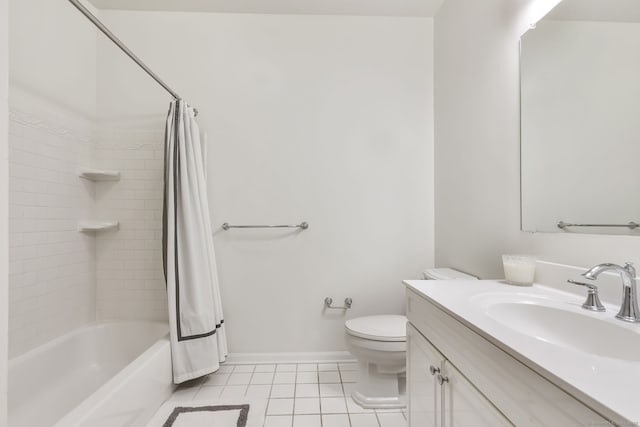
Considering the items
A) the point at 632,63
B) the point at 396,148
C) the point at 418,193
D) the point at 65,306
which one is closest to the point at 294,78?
the point at 396,148

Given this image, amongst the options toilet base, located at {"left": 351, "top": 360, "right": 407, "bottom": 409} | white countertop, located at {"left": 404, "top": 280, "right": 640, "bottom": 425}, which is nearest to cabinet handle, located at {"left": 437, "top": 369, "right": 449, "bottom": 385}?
white countertop, located at {"left": 404, "top": 280, "right": 640, "bottom": 425}

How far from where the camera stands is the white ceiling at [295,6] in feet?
6.28

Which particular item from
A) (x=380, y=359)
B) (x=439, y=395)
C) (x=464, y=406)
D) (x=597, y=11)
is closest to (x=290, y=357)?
(x=380, y=359)

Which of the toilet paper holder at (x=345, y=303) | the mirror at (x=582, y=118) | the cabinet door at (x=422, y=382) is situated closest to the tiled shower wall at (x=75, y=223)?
the toilet paper holder at (x=345, y=303)

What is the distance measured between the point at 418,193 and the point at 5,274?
2017 mm

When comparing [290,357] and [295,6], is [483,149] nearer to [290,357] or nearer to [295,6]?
[295,6]

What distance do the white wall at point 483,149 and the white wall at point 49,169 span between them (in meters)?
2.29

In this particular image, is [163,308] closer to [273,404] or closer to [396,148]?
Result: [273,404]

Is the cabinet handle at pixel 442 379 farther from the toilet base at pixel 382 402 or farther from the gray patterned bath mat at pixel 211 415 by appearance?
the gray patterned bath mat at pixel 211 415

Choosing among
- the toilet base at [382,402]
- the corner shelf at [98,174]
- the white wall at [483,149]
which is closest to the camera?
the white wall at [483,149]

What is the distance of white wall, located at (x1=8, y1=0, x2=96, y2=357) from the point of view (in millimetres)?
1407

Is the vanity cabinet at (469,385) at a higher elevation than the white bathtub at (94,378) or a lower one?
Answer: higher

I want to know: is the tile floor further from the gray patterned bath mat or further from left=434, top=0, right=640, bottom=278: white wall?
left=434, top=0, right=640, bottom=278: white wall

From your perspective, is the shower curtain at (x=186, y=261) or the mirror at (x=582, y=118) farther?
the shower curtain at (x=186, y=261)
